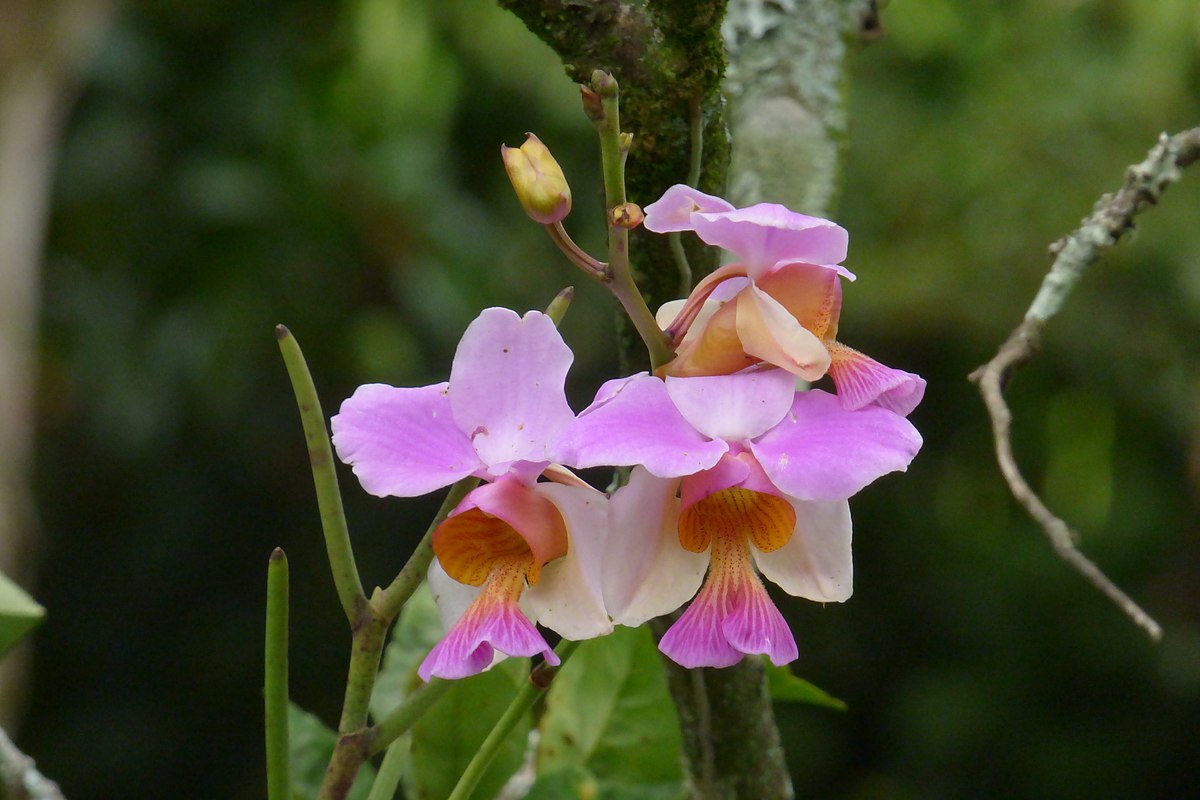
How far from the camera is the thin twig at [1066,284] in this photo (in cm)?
45

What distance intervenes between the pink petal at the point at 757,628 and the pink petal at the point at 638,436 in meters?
0.05

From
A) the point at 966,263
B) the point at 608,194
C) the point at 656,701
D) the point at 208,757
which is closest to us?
the point at 608,194

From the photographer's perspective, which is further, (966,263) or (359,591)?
(966,263)

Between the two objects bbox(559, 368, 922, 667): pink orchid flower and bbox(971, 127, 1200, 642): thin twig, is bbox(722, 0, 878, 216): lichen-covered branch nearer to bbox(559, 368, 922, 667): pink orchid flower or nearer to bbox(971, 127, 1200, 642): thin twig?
bbox(971, 127, 1200, 642): thin twig

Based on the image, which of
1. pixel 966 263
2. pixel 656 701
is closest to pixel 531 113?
pixel 966 263

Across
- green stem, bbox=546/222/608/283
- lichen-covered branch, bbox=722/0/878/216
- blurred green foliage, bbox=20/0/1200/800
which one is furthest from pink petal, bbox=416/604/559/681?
blurred green foliage, bbox=20/0/1200/800

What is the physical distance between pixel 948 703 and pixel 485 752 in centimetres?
226

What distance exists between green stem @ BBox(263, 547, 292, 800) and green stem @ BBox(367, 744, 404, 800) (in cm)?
4

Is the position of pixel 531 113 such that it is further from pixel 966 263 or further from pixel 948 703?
pixel 948 703

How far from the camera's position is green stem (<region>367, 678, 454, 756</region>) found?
388 mm

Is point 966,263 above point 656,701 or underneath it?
underneath

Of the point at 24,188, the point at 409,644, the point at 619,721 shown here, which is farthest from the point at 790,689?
the point at 24,188

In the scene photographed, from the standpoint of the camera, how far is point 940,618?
257 centimetres

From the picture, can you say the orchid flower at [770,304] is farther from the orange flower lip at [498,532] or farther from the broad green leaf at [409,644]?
the broad green leaf at [409,644]
